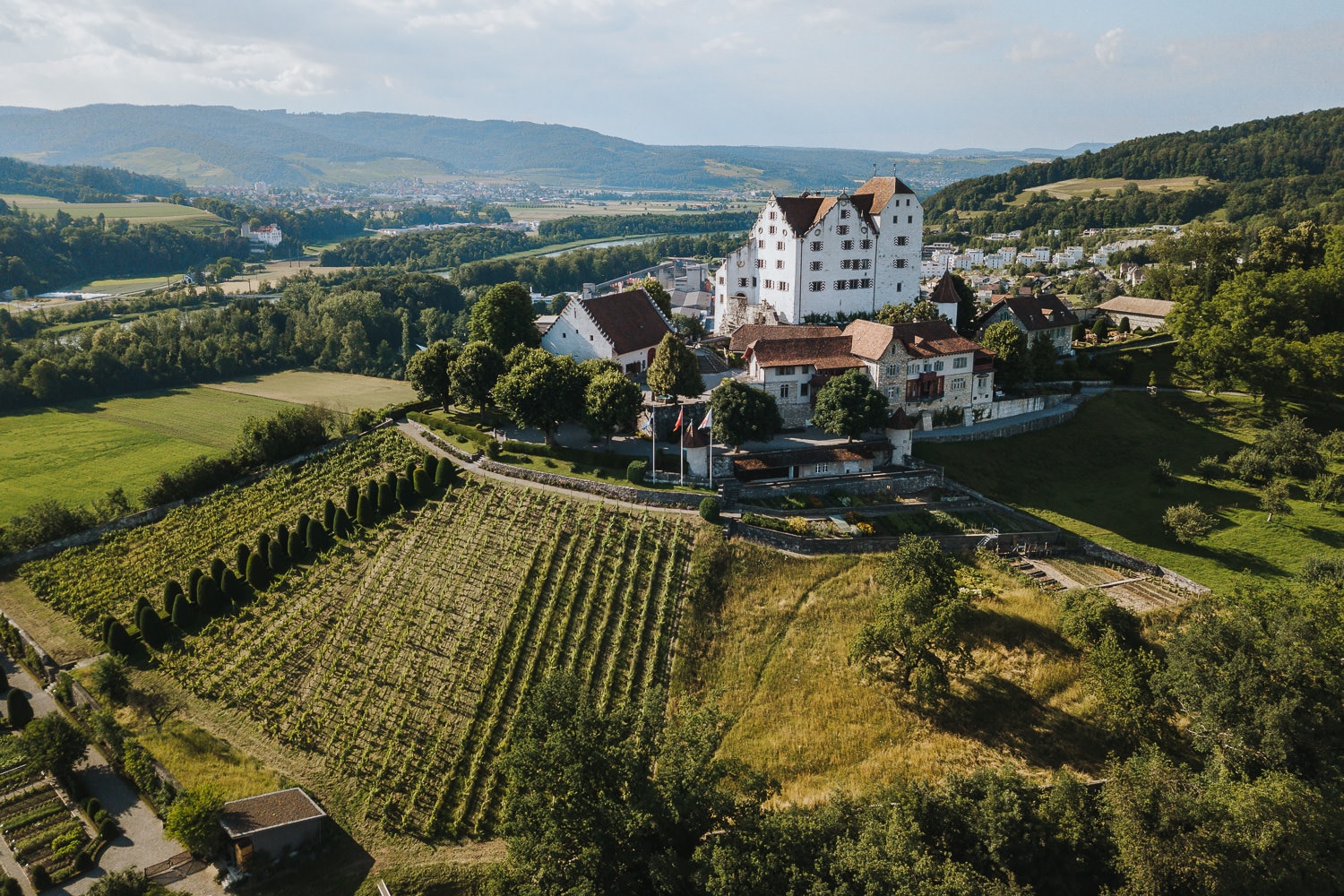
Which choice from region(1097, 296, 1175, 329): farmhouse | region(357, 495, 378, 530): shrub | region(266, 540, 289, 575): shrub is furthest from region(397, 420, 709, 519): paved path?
region(1097, 296, 1175, 329): farmhouse

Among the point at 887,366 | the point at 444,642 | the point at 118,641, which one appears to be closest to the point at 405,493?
the point at 444,642

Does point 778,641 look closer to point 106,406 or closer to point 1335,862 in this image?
point 1335,862

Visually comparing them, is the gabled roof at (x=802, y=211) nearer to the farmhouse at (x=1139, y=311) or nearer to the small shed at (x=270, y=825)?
the farmhouse at (x=1139, y=311)

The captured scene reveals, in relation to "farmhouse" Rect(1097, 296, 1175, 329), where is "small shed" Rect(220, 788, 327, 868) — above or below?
below

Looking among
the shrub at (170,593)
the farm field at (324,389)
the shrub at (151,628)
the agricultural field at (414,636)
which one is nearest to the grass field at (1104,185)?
the farm field at (324,389)

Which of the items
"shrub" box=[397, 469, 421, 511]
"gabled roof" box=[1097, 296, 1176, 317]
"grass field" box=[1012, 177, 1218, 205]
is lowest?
"shrub" box=[397, 469, 421, 511]

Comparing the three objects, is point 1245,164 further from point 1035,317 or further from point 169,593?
point 169,593

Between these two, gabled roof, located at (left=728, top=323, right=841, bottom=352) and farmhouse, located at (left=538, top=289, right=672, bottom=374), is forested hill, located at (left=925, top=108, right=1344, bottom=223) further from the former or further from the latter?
farmhouse, located at (left=538, top=289, right=672, bottom=374)
